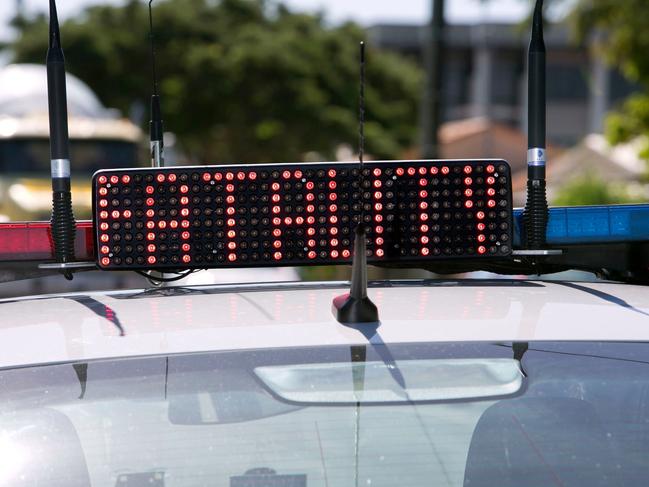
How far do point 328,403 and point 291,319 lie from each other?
29 cm

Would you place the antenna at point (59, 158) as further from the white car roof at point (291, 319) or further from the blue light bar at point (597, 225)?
the blue light bar at point (597, 225)

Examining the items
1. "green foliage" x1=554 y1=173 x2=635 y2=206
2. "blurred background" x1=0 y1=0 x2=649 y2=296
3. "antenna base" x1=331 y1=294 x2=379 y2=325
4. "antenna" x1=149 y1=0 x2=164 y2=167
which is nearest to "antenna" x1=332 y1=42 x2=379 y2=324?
"antenna base" x1=331 y1=294 x2=379 y2=325

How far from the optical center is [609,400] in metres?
2.06

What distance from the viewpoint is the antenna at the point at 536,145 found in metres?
2.91

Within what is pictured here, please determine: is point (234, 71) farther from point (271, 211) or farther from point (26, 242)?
point (271, 211)

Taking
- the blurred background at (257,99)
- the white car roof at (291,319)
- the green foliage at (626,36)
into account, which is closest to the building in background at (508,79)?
the blurred background at (257,99)

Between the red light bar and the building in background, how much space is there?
61.0 meters

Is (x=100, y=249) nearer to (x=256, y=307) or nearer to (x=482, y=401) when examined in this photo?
(x=256, y=307)

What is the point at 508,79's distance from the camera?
225ft

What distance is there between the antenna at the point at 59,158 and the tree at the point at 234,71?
32160mm

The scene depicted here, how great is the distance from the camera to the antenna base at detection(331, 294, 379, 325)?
215 centimetres

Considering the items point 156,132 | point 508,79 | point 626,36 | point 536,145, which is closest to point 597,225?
point 536,145

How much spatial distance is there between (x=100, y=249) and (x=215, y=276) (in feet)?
22.2

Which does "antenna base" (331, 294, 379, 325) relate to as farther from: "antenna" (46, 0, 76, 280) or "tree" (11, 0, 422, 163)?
"tree" (11, 0, 422, 163)
